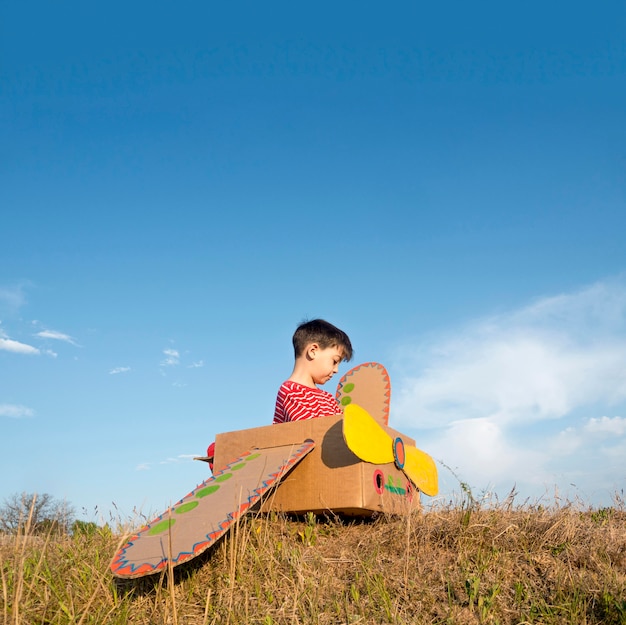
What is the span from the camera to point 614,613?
8.23 feet

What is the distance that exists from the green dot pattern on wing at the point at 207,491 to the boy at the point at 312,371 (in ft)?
3.14

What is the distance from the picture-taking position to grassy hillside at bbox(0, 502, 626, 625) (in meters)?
2.63

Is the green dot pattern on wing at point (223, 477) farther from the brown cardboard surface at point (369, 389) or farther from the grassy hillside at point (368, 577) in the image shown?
the brown cardboard surface at point (369, 389)

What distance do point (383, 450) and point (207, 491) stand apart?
42.4 inches

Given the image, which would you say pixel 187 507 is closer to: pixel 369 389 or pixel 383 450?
pixel 383 450

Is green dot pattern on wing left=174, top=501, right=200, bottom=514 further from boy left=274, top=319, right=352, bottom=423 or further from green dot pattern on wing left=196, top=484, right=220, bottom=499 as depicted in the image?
boy left=274, top=319, right=352, bottom=423

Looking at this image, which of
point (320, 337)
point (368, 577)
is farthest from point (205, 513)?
point (320, 337)

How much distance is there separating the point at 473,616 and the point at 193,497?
1.67 m

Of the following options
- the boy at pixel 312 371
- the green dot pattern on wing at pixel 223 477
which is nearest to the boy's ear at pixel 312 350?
the boy at pixel 312 371

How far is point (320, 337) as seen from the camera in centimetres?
495

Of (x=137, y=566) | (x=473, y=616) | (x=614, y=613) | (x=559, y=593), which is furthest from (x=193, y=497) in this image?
(x=614, y=613)

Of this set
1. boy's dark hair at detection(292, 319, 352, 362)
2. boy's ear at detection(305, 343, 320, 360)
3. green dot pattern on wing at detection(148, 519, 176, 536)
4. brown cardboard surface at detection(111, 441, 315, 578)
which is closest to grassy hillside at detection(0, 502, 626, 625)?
brown cardboard surface at detection(111, 441, 315, 578)

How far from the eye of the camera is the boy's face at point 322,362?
4.84 metres

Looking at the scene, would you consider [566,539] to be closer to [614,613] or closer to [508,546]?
[508,546]
